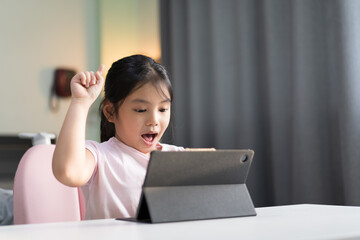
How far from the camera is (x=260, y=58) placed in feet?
8.90

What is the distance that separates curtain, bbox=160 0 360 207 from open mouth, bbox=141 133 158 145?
120cm

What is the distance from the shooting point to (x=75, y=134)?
919 millimetres

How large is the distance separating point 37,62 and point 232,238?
9.46ft

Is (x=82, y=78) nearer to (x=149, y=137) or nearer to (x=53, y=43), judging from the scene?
(x=149, y=137)

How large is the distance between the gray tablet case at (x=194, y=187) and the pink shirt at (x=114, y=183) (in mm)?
409

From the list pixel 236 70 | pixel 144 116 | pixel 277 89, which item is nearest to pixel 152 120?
pixel 144 116

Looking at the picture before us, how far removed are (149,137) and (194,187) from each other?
501mm

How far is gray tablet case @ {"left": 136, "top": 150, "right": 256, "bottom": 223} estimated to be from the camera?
726mm

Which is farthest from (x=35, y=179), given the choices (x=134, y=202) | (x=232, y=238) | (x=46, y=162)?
(x=232, y=238)

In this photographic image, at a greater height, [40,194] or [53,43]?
[53,43]

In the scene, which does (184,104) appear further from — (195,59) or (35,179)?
(35,179)

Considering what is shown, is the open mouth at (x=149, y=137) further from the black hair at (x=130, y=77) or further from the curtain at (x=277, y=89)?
the curtain at (x=277, y=89)

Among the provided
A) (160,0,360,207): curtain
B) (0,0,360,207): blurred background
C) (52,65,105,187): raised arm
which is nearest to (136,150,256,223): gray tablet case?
(52,65,105,187): raised arm

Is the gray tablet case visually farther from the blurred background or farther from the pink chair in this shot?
the blurred background
